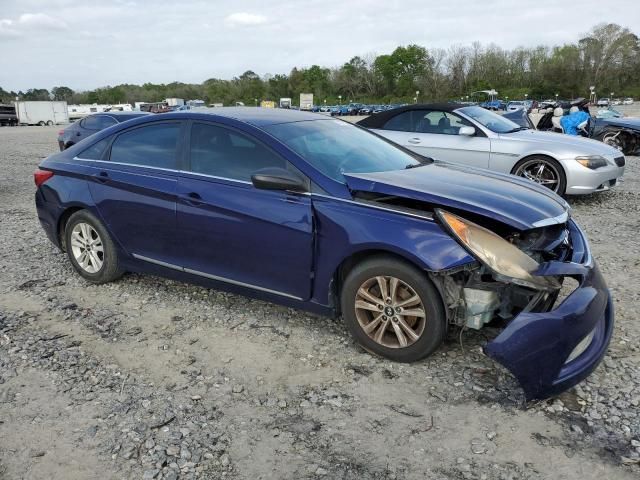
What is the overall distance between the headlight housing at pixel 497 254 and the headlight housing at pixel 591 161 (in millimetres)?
5252

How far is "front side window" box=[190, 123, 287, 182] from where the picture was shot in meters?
3.79

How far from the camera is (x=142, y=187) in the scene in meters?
4.24

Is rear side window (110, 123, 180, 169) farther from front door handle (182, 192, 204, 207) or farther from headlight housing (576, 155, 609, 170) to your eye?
headlight housing (576, 155, 609, 170)

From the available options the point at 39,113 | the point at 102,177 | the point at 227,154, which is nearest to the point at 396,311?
the point at 227,154

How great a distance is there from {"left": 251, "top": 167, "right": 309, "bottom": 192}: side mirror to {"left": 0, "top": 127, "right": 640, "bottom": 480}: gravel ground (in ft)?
3.58

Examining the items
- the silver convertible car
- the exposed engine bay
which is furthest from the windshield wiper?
the silver convertible car

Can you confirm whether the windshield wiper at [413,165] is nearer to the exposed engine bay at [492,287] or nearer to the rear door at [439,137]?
the exposed engine bay at [492,287]

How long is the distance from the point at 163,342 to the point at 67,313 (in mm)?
1047

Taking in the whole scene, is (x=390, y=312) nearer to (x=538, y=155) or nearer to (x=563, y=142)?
(x=538, y=155)

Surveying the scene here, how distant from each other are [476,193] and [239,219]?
5.26 ft

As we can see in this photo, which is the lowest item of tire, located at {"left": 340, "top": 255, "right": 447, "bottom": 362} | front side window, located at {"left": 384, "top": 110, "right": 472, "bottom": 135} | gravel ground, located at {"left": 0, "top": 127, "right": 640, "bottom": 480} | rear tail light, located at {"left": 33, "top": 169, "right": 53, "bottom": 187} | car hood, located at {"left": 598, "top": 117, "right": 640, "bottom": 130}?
gravel ground, located at {"left": 0, "top": 127, "right": 640, "bottom": 480}

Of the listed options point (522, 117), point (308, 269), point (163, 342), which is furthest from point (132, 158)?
point (522, 117)

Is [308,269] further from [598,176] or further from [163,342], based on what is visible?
[598,176]

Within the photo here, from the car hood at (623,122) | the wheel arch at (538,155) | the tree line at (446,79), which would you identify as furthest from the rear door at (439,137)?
the tree line at (446,79)
